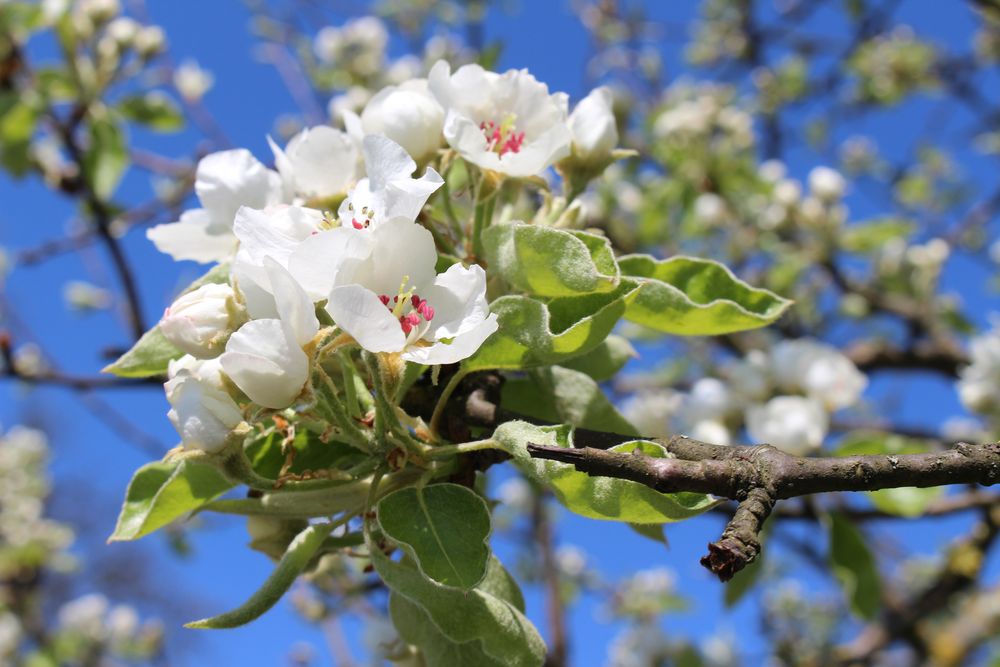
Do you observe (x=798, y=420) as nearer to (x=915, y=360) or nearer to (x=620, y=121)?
(x=915, y=360)

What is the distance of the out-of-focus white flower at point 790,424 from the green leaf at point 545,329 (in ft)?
3.31

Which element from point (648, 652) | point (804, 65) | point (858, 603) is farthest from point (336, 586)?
point (804, 65)

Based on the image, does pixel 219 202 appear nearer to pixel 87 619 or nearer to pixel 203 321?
pixel 203 321

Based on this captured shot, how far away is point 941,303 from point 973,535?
53.5 inches

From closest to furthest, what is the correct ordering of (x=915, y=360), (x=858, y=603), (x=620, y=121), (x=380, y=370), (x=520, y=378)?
1. (x=380, y=370)
2. (x=520, y=378)
3. (x=858, y=603)
4. (x=915, y=360)
5. (x=620, y=121)

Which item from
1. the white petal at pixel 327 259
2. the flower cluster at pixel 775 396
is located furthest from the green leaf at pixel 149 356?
the flower cluster at pixel 775 396

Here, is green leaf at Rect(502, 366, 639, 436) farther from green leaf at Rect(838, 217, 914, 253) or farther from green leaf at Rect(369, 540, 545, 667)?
green leaf at Rect(838, 217, 914, 253)

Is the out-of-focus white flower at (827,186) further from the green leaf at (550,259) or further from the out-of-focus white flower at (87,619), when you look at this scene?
the out-of-focus white flower at (87,619)

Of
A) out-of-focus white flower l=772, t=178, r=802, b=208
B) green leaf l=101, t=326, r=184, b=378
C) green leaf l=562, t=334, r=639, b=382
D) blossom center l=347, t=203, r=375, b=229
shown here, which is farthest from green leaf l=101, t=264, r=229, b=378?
out-of-focus white flower l=772, t=178, r=802, b=208

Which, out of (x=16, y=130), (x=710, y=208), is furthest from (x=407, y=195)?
(x=710, y=208)

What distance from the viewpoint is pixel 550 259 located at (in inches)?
44.5

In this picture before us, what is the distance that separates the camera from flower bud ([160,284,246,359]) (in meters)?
1.08

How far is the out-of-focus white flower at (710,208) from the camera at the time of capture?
4.59 m

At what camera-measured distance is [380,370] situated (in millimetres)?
1105
